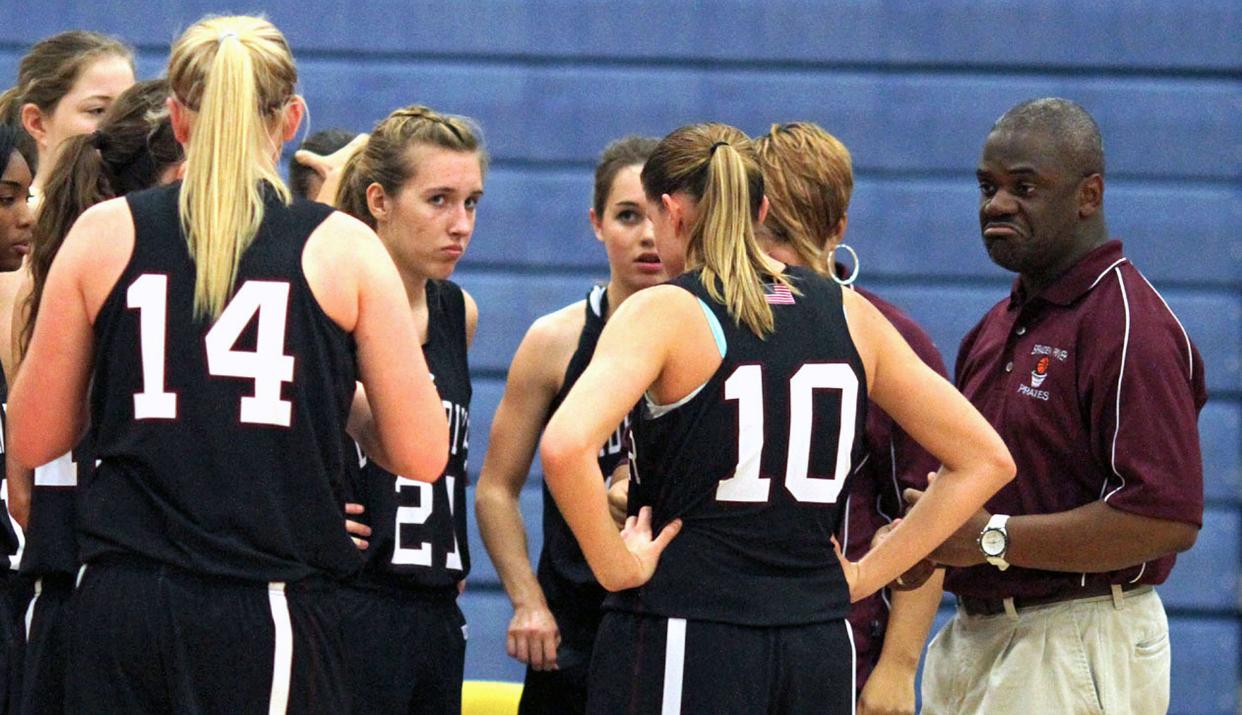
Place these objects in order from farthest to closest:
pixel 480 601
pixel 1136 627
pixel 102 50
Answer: pixel 480 601 < pixel 102 50 < pixel 1136 627

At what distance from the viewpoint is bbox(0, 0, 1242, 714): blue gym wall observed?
4.38 metres

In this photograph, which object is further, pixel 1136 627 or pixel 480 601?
pixel 480 601

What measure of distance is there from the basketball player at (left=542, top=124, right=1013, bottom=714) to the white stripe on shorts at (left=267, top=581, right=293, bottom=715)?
15.1 inches

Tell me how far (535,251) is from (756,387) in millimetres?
2432

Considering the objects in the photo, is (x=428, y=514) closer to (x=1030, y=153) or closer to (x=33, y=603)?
(x=33, y=603)

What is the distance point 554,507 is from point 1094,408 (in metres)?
0.99

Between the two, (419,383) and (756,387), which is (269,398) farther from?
(756,387)

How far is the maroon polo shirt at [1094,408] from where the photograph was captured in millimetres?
2350

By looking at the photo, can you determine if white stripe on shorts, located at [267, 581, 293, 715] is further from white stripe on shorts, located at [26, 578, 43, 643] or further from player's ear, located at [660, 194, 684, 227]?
player's ear, located at [660, 194, 684, 227]

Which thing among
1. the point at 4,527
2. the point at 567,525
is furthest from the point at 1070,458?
the point at 4,527

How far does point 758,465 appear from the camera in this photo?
2094 millimetres

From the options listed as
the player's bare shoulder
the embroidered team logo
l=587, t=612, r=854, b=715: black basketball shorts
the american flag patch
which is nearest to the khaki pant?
the embroidered team logo

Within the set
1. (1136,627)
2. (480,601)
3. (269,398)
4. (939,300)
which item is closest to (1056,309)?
(1136,627)

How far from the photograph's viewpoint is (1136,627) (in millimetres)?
2473
